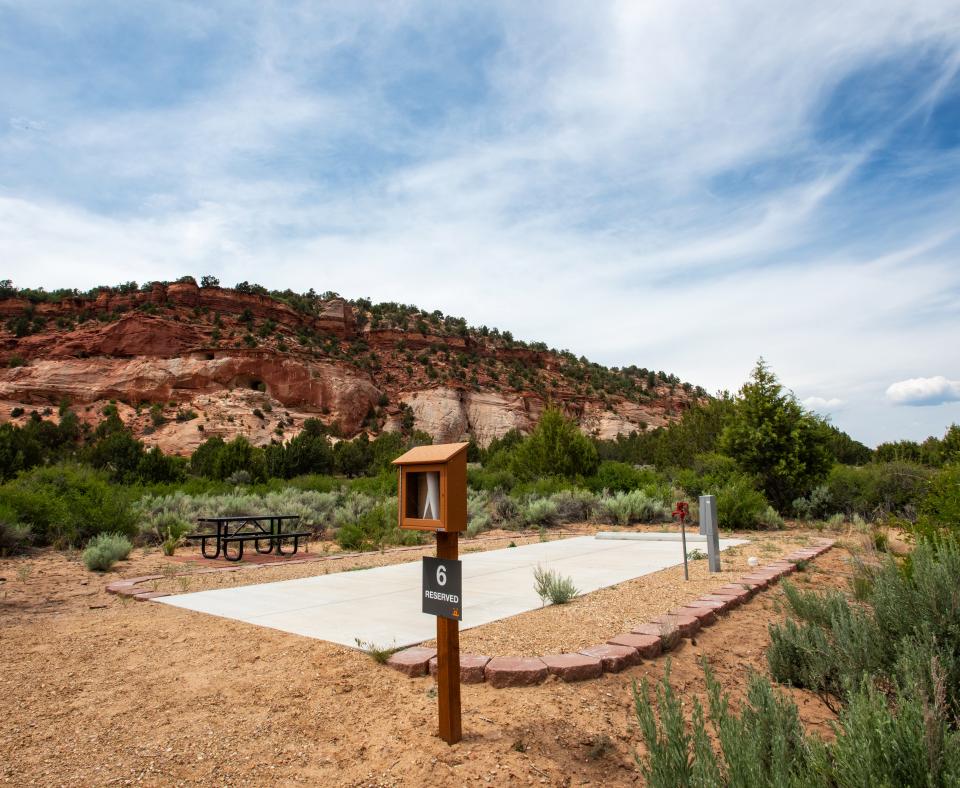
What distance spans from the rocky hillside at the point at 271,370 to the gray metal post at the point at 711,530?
1646 inches

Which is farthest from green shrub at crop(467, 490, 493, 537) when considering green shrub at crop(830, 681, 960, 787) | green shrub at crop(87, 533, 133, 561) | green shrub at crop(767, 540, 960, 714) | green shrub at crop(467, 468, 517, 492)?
green shrub at crop(830, 681, 960, 787)

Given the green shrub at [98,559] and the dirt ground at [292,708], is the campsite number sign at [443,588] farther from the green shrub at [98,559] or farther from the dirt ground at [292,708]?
the green shrub at [98,559]

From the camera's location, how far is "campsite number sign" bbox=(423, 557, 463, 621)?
10.4ft

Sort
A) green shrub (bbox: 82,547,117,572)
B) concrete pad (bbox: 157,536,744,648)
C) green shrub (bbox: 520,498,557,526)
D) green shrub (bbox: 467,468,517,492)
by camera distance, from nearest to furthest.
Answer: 1. concrete pad (bbox: 157,536,744,648)
2. green shrub (bbox: 82,547,117,572)
3. green shrub (bbox: 520,498,557,526)
4. green shrub (bbox: 467,468,517,492)

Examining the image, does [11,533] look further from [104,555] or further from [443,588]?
[443,588]

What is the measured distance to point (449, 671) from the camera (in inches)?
126

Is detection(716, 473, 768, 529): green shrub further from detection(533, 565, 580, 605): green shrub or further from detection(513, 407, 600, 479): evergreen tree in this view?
detection(533, 565, 580, 605): green shrub

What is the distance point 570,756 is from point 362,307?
2762 inches

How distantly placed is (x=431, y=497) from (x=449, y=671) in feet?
2.84

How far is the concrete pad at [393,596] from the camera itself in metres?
5.37

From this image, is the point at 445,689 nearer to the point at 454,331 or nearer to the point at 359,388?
the point at 359,388

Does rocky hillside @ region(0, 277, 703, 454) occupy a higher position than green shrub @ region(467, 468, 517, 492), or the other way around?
rocky hillside @ region(0, 277, 703, 454)

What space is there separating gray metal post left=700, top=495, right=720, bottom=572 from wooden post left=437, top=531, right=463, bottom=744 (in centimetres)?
537

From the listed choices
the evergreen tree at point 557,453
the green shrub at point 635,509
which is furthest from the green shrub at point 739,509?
the evergreen tree at point 557,453
